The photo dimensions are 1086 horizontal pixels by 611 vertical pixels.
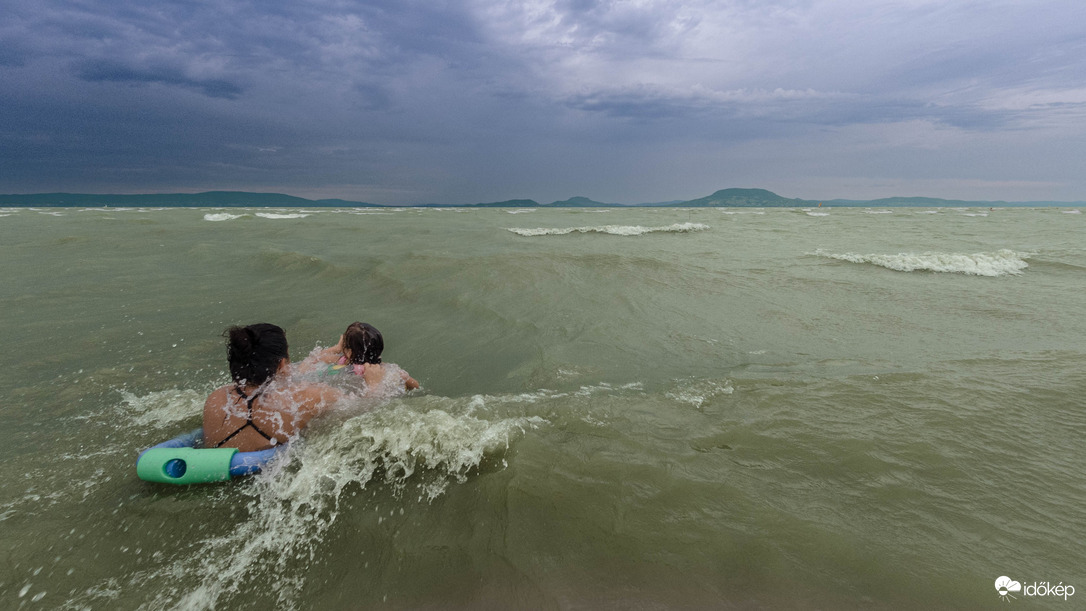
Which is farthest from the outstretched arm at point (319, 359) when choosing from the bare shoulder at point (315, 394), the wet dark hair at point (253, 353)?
the wet dark hair at point (253, 353)

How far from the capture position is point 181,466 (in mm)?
3025

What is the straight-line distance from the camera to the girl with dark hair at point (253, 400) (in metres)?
3.35

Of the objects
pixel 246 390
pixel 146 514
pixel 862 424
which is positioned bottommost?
pixel 146 514

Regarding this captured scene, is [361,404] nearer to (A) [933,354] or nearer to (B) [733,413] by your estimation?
(B) [733,413]

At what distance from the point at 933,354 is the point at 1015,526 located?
335cm

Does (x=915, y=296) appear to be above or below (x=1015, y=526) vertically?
above

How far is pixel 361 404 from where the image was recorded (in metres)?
3.94

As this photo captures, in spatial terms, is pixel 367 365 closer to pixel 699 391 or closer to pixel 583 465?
pixel 583 465

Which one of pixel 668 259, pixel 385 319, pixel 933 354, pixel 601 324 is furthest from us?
pixel 668 259

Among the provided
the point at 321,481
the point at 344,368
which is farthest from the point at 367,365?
the point at 321,481

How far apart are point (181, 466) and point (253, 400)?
1.87 ft

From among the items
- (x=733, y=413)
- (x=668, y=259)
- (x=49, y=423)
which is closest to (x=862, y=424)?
(x=733, y=413)

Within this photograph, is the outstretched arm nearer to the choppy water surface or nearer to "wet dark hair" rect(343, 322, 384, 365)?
"wet dark hair" rect(343, 322, 384, 365)

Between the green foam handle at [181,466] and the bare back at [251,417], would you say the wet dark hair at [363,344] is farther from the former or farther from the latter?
the green foam handle at [181,466]
